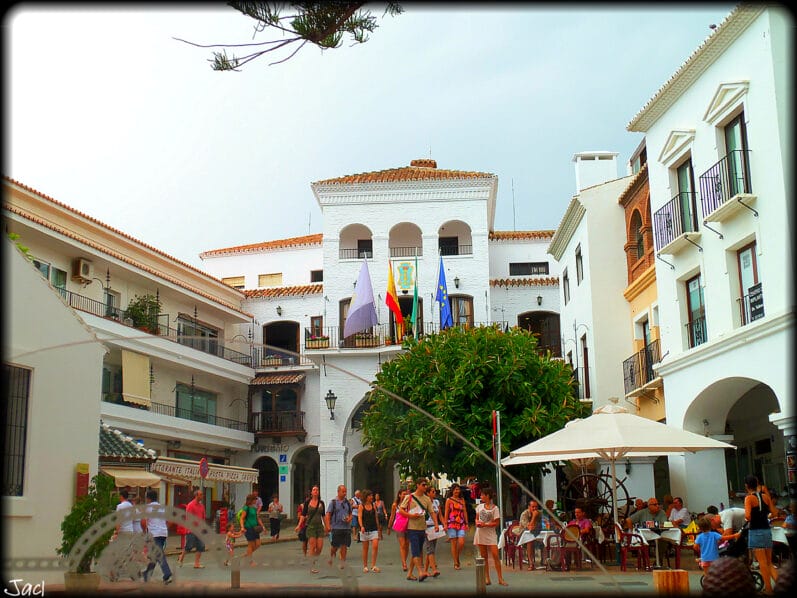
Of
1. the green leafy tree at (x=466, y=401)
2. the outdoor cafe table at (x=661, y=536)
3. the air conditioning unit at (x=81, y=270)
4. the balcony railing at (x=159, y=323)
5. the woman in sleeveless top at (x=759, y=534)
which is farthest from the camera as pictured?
the air conditioning unit at (x=81, y=270)

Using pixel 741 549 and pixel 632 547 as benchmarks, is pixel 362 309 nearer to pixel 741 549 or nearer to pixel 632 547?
pixel 632 547

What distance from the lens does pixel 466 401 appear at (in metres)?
25.3

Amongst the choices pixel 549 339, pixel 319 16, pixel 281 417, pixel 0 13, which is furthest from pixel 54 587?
pixel 549 339

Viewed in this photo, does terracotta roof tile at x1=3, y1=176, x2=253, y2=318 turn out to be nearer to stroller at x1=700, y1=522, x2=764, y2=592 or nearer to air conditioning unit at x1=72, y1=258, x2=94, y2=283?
air conditioning unit at x1=72, y1=258, x2=94, y2=283

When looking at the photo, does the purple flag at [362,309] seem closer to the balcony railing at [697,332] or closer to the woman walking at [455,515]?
the balcony railing at [697,332]

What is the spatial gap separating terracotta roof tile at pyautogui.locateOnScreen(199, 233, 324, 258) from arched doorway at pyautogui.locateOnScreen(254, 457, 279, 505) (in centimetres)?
1097

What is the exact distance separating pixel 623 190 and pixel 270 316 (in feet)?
64.4

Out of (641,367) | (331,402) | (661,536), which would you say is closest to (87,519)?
(661,536)

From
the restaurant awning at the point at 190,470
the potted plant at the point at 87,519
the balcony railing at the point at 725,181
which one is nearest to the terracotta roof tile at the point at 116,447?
the restaurant awning at the point at 190,470

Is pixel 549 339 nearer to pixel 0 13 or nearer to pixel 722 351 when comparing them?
pixel 722 351

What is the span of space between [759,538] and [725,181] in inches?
327

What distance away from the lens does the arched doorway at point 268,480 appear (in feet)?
137

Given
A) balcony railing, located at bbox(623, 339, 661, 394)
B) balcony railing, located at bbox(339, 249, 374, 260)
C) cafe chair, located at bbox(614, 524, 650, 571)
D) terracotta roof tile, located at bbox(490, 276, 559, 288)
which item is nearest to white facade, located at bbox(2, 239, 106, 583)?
cafe chair, located at bbox(614, 524, 650, 571)

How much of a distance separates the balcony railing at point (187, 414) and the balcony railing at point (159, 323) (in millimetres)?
2609
